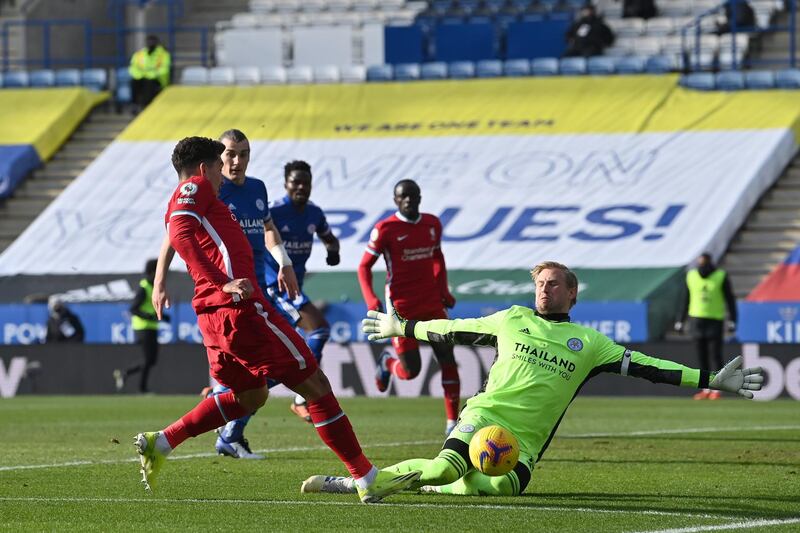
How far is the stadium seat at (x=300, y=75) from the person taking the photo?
33250mm

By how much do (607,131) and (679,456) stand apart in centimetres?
1779

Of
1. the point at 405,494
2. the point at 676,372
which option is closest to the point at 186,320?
the point at 405,494

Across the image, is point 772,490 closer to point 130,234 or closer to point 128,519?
point 128,519

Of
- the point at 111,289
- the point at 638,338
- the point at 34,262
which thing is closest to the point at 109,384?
the point at 111,289

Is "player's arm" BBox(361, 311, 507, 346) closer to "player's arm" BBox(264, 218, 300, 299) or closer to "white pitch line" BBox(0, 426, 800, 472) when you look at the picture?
Result: "player's arm" BBox(264, 218, 300, 299)

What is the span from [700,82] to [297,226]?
706 inches

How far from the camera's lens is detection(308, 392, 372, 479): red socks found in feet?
28.2

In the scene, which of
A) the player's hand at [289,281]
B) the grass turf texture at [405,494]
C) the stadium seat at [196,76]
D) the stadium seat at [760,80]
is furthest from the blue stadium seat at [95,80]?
the player's hand at [289,281]

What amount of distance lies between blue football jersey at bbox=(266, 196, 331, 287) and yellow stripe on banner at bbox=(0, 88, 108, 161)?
20.4 m

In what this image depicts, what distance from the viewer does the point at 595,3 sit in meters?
33.3

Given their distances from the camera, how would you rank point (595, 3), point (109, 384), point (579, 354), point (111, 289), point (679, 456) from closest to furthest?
point (579, 354), point (679, 456), point (109, 384), point (111, 289), point (595, 3)

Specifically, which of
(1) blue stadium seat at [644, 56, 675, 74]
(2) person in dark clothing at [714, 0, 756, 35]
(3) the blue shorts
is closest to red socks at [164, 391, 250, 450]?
(3) the blue shorts

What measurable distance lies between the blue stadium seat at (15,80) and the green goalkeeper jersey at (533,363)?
2785 cm

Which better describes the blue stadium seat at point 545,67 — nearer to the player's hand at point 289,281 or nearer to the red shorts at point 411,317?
the red shorts at point 411,317
